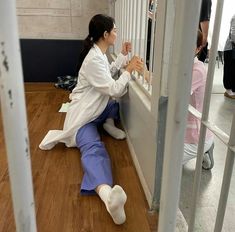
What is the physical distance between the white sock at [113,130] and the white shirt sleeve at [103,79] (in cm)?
37

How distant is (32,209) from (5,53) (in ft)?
0.79

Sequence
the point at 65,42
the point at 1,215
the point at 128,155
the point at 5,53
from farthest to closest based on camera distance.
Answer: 1. the point at 65,42
2. the point at 128,155
3. the point at 1,215
4. the point at 5,53

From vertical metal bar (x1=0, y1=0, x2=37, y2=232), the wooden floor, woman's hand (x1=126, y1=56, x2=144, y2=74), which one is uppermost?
vertical metal bar (x1=0, y1=0, x2=37, y2=232)

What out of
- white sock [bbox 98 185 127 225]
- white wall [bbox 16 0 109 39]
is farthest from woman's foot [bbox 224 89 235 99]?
white sock [bbox 98 185 127 225]

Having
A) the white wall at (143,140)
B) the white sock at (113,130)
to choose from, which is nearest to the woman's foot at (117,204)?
the white wall at (143,140)

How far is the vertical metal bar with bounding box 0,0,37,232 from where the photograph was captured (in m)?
0.34

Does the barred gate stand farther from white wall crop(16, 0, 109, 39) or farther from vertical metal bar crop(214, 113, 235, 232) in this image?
white wall crop(16, 0, 109, 39)

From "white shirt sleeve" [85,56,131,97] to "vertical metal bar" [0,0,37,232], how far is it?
1.22m

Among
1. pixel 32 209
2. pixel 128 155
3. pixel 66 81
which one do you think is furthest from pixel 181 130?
pixel 66 81

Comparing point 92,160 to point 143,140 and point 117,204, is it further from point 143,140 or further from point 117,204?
point 117,204

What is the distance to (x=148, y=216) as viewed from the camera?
116 cm

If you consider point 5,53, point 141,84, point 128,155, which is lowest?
point 128,155

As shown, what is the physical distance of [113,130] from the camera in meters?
1.93

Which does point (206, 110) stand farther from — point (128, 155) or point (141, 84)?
point (128, 155)
